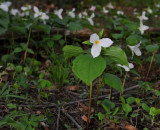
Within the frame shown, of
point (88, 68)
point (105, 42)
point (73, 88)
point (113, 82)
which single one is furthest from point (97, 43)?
point (73, 88)

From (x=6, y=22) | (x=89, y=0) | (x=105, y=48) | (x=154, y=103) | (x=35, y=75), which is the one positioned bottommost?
(x=154, y=103)

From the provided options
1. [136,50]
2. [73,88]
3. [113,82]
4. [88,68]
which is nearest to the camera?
[88,68]

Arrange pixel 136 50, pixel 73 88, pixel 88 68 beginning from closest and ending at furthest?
pixel 88 68 < pixel 136 50 < pixel 73 88

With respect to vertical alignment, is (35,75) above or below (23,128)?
above

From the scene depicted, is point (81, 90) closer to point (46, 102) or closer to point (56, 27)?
point (46, 102)

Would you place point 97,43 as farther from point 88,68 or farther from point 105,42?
point 88,68

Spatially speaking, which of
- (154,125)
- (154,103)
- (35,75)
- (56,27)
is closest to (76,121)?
(154,125)

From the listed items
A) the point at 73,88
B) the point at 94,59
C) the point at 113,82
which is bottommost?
the point at 73,88

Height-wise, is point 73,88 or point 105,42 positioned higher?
point 105,42
